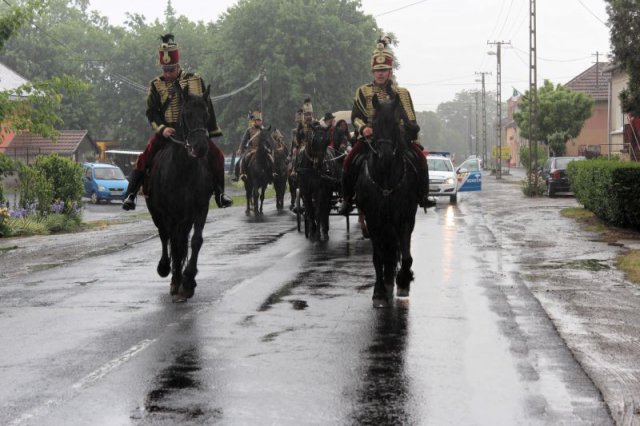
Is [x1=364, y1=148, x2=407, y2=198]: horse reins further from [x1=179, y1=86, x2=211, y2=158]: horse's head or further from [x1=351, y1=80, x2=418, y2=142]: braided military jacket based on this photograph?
[x1=179, y1=86, x2=211, y2=158]: horse's head

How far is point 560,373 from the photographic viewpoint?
7383 mm

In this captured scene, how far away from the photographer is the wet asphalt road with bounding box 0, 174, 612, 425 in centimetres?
625

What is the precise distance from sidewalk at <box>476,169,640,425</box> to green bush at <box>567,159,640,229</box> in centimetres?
76

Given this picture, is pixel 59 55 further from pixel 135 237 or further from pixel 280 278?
pixel 280 278

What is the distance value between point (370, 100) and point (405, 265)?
6.26 ft

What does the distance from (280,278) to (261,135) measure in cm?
1395

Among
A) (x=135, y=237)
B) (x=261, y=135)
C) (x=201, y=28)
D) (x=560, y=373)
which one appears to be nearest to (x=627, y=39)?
(x=261, y=135)

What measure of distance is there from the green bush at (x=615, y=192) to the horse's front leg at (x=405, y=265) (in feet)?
33.0

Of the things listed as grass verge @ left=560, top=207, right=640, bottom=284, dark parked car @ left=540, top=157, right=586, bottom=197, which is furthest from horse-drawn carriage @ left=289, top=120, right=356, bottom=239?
dark parked car @ left=540, top=157, right=586, bottom=197

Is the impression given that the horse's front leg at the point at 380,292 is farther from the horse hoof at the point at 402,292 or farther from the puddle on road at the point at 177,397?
the puddle on road at the point at 177,397

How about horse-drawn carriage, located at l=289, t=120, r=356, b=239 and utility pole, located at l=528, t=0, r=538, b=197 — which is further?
utility pole, located at l=528, t=0, r=538, b=197

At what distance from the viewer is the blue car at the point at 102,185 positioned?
4675cm

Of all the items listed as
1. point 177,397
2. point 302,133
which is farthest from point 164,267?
point 302,133

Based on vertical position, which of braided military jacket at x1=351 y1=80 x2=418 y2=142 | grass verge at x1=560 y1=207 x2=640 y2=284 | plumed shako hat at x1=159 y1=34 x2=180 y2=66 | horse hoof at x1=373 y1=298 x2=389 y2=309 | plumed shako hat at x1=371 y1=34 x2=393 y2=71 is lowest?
grass verge at x1=560 y1=207 x2=640 y2=284
